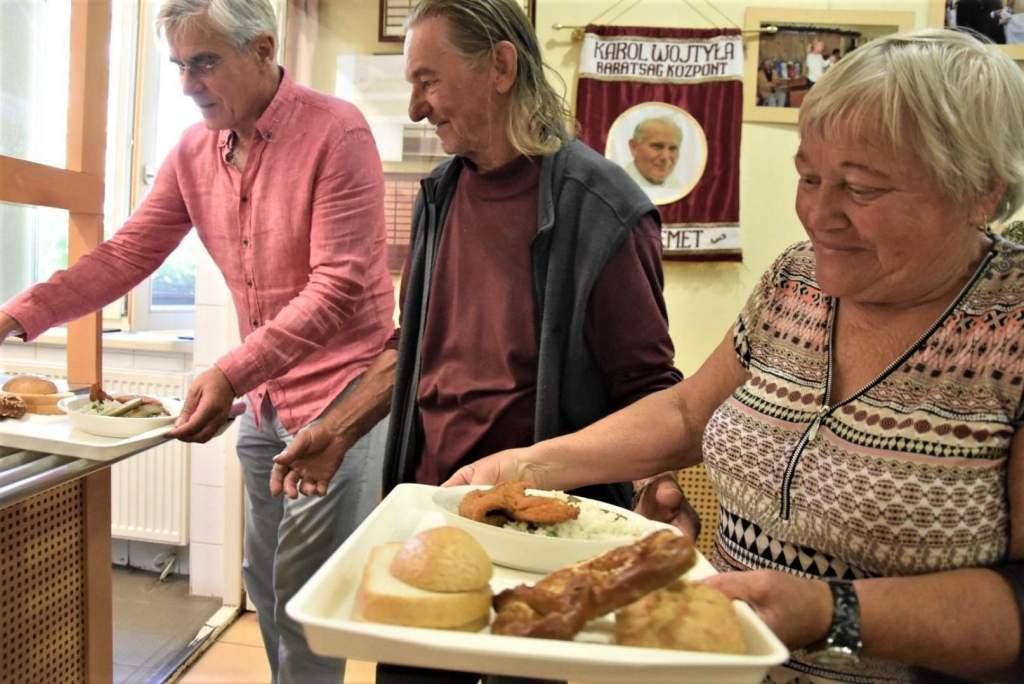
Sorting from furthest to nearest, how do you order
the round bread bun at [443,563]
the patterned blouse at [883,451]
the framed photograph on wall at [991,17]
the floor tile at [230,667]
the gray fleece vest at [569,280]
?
the framed photograph on wall at [991,17], the floor tile at [230,667], the gray fleece vest at [569,280], the patterned blouse at [883,451], the round bread bun at [443,563]

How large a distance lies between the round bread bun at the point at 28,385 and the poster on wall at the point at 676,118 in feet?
6.26

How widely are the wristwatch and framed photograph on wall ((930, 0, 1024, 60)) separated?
2632mm

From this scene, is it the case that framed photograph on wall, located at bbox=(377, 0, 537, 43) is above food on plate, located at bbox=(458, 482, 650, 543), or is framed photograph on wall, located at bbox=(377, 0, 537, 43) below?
above

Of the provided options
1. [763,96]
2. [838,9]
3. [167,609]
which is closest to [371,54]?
[763,96]

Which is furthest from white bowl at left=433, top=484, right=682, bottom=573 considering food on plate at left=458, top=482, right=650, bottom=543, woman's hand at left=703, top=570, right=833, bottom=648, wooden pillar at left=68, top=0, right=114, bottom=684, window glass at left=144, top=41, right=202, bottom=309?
window glass at left=144, top=41, right=202, bottom=309

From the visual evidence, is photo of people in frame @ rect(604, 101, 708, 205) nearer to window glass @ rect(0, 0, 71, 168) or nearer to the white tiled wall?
the white tiled wall

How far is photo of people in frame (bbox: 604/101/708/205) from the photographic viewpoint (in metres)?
2.78

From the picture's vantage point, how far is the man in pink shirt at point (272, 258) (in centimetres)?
166

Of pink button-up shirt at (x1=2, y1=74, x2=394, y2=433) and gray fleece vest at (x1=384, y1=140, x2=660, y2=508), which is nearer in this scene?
gray fleece vest at (x1=384, y1=140, x2=660, y2=508)

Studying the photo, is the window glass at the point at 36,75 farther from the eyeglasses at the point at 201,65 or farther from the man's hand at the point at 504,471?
the man's hand at the point at 504,471

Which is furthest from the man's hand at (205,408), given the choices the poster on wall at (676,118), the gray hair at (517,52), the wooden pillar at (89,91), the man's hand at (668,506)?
the poster on wall at (676,118)

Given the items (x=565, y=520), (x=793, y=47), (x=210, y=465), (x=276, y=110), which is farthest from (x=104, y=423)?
(x=793, y=47)

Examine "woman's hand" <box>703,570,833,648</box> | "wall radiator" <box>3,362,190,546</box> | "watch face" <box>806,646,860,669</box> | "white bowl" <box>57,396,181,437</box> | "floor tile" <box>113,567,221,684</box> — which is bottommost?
"floor tile" <box>113,567,221,684</box>

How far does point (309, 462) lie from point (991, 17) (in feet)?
9.04
